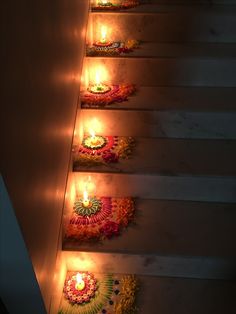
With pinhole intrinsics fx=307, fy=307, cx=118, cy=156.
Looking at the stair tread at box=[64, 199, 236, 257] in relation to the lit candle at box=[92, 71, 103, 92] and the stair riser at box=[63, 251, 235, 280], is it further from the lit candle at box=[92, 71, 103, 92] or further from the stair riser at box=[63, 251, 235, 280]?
the lit candle at box=[92, 71, 103, 92]

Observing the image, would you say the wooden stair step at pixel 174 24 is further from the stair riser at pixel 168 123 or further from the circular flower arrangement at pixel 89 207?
the circular flower arrangement at pixel 89 207

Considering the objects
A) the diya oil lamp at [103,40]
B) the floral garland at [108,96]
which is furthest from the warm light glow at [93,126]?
the diya oil lamp at [103,40]

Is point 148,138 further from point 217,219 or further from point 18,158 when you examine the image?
point 18,158

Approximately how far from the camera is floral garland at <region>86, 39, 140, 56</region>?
2428 mm

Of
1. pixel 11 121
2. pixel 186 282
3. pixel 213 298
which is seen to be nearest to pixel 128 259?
pixel 186 282

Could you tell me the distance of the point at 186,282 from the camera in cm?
177

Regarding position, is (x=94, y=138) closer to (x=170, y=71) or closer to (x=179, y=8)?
(x=170, y=71)

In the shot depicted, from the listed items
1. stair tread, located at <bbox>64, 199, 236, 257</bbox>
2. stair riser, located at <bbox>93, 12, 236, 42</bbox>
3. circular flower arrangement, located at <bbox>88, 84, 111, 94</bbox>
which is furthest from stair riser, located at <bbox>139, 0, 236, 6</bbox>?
stair tread, located at <bbox>64, 199, 236, 257</bbox>

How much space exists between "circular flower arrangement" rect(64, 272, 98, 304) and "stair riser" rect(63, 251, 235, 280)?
0.06m

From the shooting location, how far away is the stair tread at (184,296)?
1630 mm

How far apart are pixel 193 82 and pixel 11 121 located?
174cm

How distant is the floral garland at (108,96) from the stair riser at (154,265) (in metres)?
1.06

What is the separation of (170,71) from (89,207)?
122cm

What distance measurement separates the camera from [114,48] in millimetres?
2502
